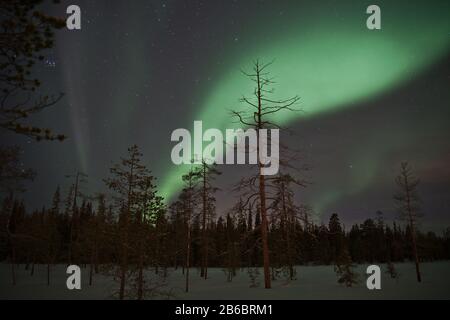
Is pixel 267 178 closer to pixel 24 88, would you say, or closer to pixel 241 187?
pixel 241 187

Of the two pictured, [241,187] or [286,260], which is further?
[286,260]

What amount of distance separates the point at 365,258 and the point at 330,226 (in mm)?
16106

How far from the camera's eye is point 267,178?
50.7 ft

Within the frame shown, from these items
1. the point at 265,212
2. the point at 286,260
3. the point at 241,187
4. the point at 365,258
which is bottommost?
the point at 365,258

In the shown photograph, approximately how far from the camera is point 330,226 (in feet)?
271

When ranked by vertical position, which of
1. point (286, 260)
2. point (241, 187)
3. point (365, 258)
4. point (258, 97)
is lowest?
point (365, 258)
